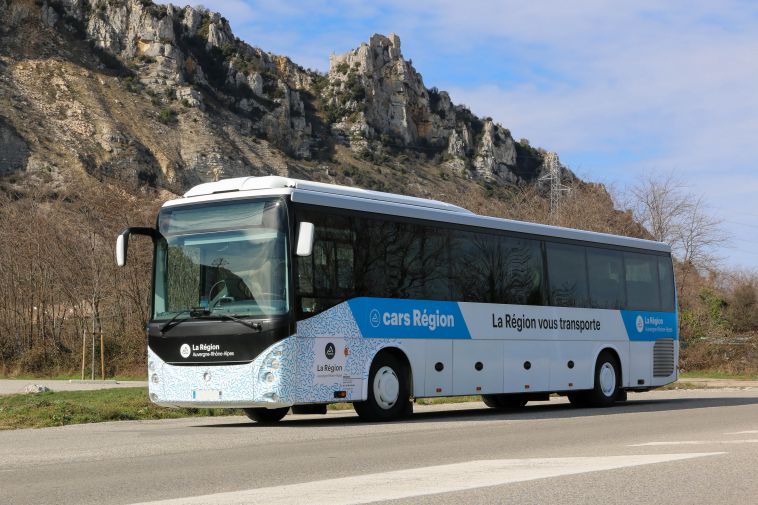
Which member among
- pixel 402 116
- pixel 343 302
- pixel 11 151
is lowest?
pixel 343 302

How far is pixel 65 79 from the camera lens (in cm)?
12138

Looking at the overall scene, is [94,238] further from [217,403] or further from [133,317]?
[217,403]

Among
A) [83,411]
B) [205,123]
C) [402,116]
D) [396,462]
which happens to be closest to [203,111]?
[205,123]

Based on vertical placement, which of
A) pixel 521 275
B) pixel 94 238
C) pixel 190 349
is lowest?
pixel 190 349

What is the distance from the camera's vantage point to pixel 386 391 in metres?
18.5

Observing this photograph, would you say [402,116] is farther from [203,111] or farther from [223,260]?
[223,260]

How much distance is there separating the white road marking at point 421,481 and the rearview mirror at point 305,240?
575 cm

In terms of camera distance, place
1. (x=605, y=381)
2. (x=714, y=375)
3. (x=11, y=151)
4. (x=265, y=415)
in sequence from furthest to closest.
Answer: (x=11, y=151), (x=714, y=375), (x=605, y=381), (x=265, y=415)

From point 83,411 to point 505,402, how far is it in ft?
29.6

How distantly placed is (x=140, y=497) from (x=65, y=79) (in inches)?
4664

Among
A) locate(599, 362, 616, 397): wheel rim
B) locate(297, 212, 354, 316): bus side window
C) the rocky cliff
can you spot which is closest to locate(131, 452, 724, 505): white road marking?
locate(297, 212, 354, 316): bus side window

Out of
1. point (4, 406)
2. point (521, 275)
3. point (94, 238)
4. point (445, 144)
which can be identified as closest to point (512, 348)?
point (521, 275)

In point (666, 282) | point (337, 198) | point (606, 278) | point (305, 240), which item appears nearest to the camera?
point (305, 240)

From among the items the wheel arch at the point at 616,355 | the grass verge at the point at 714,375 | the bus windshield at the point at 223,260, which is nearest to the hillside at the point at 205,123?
the grass verge at the point at 714,375
